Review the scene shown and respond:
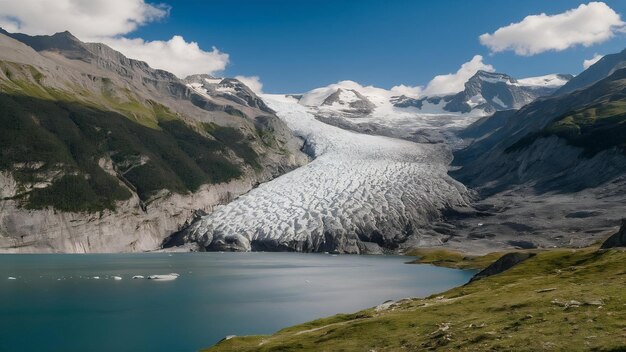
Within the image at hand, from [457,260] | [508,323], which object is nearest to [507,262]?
[508,323]

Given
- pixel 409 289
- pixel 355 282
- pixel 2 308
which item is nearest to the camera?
pixel 2 308

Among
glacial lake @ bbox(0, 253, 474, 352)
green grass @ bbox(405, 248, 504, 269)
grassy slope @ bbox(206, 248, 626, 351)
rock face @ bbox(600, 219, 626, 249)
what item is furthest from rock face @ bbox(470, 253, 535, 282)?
green grass @ bbox(405, 248, 504, 269)

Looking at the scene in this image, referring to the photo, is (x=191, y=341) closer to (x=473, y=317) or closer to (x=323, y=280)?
(x=473, y=317)

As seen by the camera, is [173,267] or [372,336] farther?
[173,267]

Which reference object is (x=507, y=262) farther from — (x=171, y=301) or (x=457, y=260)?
(x=457, y=260)

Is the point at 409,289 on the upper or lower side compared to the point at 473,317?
lower

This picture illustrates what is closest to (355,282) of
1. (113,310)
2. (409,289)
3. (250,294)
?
(409,289)

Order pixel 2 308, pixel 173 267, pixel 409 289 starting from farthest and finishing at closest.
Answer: pixel 173 267, pixel 409 289, pixel 2 308

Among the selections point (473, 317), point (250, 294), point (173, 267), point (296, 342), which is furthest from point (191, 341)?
point (173, 267)
